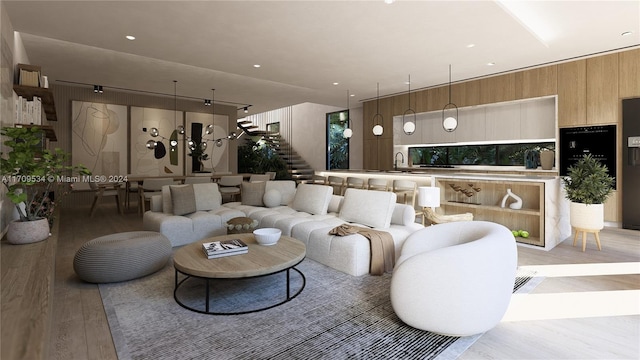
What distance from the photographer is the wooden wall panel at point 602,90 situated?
18.6ft

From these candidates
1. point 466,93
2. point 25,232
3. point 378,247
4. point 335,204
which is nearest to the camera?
point 25,232

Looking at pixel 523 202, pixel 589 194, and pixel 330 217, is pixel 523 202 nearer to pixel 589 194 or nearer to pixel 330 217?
pixel 589 194

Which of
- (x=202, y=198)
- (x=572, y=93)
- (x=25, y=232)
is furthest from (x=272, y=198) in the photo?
(x=572, y=93)

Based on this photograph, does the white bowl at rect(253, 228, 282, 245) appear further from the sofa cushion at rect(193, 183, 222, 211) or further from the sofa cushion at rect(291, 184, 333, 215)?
the sofa cushion at rect(193, 183, 222, 211)

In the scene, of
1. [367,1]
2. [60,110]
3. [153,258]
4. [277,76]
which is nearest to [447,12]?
[367,1]

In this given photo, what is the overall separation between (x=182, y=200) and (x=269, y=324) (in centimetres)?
292

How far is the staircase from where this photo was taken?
12391mm

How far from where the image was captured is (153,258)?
3.33 meters

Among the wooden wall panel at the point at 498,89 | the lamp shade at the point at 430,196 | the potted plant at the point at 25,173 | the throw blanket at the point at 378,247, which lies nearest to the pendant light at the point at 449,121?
the wooden wall panel at the point at 498,89

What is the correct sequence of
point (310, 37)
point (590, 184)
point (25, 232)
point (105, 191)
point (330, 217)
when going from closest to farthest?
point (25, 232) < point (590, 184) < point (330, 217) < point (310, 37) < point (105, 191)

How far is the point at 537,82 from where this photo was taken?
650 centimetres

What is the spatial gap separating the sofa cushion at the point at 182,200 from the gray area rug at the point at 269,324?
1579 mm

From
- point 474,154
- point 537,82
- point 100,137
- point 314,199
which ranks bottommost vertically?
point 314,199

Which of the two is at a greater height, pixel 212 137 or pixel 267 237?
pixel 212 137
